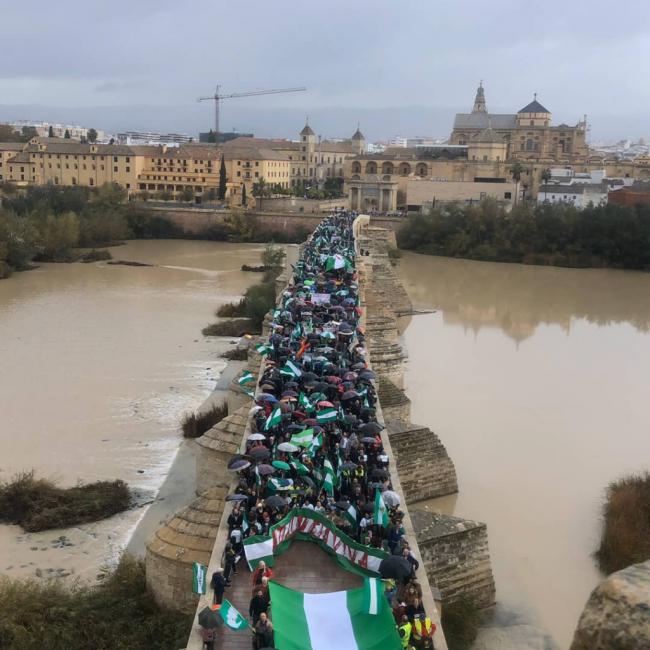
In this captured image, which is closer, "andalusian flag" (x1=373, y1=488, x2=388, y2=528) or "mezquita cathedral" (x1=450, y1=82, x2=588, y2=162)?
"andalusian flag" (x1=373, y1=488, x2=388, y2=528)

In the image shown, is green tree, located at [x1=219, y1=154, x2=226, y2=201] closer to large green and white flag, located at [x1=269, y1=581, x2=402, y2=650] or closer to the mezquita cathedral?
the mezquita cathedral

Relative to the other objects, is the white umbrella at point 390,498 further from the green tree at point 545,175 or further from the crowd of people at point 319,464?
the green tree at point 545,175

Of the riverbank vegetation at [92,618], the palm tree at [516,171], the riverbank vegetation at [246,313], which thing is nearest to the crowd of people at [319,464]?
the riverbank vegetation at [92,618]

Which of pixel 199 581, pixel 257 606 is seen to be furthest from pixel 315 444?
pixel 257 606

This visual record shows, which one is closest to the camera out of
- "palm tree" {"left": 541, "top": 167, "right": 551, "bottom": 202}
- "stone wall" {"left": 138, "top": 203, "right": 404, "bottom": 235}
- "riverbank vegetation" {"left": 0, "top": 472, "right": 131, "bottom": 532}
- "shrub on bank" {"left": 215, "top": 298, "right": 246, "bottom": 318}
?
"riverbank vegetation" {"left": 0, "top": 472, "right": 131, "bottom": 532}

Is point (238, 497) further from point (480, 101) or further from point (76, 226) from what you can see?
point (480, 101)

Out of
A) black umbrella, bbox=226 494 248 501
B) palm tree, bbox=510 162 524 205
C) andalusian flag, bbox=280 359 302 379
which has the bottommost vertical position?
black umbrella, bbox=226 494 248 501

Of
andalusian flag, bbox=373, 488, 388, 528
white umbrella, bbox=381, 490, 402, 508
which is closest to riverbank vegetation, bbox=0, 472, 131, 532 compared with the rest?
white umbrella, bbox=381, 490, 402, 508
